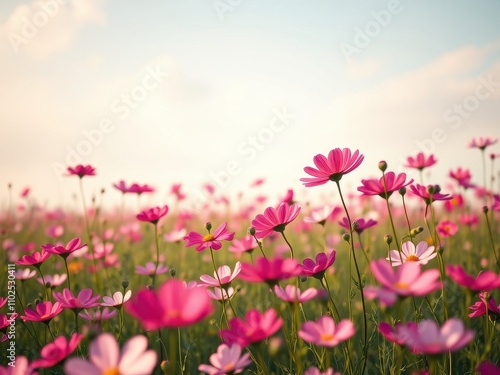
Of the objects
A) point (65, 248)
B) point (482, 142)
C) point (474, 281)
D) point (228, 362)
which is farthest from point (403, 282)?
point (482, 142)

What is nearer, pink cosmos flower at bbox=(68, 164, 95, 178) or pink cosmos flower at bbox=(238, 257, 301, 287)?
pink cosmos flower at bbox=(238, 257, 301, 287)

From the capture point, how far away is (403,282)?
0.66m

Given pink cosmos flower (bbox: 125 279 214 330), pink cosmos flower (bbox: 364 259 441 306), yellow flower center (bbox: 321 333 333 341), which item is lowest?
yellow flower center (bbox: 321 333 333 341)

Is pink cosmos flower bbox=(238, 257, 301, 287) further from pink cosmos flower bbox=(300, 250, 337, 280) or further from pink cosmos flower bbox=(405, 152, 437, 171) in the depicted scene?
pink cosmos flower bbox=(405, 152, 437, 171)

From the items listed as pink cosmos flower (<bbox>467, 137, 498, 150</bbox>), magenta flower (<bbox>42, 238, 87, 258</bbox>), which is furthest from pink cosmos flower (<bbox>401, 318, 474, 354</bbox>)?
pink cosmos flower (<bbox>467, 137, 498, 150</bbox>)

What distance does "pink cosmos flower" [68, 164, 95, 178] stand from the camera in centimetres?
153

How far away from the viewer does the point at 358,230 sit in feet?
3.89

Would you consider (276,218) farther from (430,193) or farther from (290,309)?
(430,193)

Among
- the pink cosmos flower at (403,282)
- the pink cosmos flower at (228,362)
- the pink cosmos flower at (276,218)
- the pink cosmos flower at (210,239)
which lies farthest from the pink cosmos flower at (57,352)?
the pink cosmos flower at (403,282)

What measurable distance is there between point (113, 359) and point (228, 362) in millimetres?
287

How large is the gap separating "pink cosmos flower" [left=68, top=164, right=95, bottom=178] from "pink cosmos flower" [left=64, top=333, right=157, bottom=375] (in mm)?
1135

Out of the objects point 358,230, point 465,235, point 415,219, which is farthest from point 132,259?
point 415,219

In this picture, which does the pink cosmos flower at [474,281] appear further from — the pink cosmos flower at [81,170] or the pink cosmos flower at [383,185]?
the pink cosmos flower at [81,170]

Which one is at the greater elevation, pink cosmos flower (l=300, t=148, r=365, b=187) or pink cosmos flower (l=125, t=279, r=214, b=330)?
pink cosmos flower (l=300, t=148, r=365, b=187)
